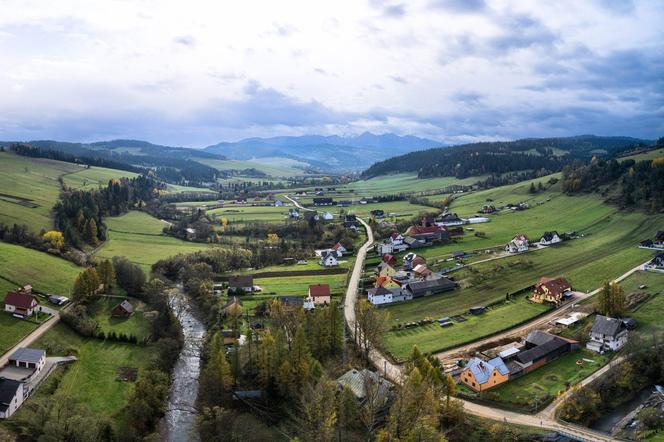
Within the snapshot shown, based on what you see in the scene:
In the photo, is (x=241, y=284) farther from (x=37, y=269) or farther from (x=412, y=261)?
(x=412, y=261)

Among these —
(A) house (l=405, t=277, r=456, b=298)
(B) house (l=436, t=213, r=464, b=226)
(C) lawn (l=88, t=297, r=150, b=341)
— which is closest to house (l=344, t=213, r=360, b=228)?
(B) house (l=436, t=213, r=464, b=226)

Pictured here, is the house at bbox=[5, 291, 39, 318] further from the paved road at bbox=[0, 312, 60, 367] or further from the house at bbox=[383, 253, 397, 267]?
the house at bbox=[383, 253, 397, 267]

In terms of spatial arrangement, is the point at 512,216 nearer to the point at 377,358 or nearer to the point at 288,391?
the point at 377,358

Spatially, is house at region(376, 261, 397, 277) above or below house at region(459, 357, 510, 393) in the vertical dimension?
above

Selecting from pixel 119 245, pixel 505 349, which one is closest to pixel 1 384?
pixel 505 349

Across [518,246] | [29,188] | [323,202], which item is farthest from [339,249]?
[29,188]

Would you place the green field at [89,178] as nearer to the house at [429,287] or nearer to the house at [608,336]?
the house at [429,287]
